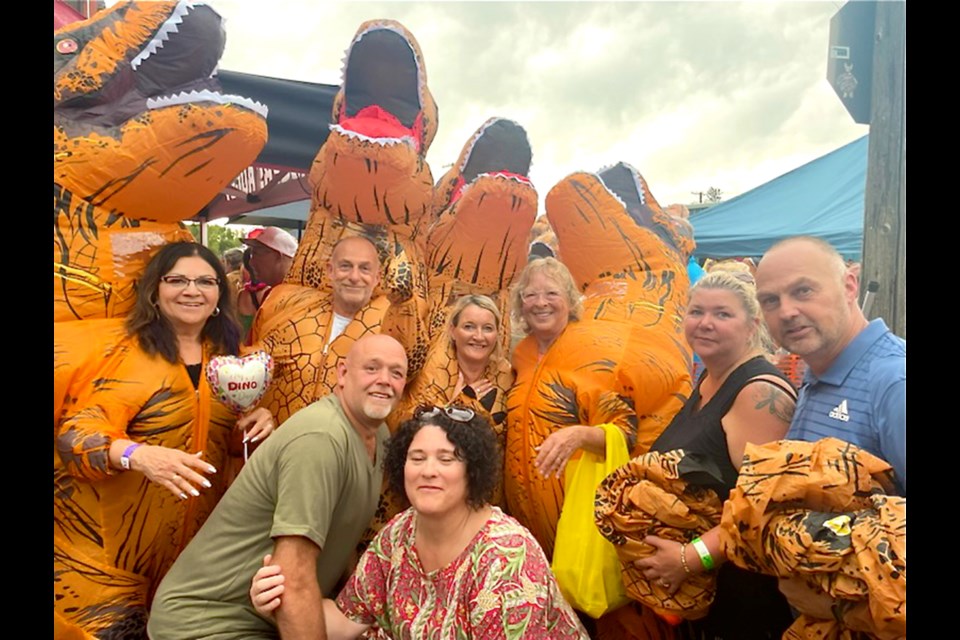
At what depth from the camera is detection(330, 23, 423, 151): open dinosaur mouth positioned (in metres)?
2.85

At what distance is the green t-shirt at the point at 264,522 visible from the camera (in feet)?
6.82

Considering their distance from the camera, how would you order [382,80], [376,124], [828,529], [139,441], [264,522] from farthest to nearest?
1. [382,80]
2. [376,124]
3. [139,441]
4. [264,522]
5. [828,529]

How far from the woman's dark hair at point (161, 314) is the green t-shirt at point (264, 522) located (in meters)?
0.54

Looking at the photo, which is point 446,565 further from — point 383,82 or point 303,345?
point 383,82

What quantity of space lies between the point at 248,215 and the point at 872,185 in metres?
4.69

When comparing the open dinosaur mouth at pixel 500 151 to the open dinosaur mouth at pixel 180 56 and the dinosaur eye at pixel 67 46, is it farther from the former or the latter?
the dinosaur eye at pixel 67 46

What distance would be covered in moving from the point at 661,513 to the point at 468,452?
605 mm

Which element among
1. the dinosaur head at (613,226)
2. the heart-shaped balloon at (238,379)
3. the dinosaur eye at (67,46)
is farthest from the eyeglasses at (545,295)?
the dinosaur eye at (67,46)

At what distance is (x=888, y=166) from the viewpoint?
1942 mm

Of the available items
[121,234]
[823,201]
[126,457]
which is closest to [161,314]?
[121,234]

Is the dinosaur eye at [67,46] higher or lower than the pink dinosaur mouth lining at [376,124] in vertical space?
higher
